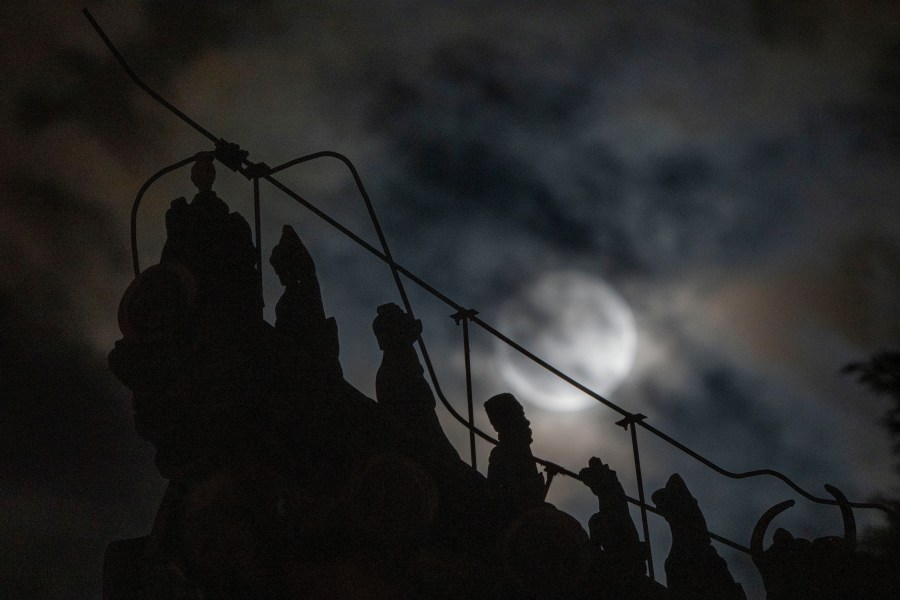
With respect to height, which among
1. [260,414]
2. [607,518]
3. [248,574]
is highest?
[607,518]

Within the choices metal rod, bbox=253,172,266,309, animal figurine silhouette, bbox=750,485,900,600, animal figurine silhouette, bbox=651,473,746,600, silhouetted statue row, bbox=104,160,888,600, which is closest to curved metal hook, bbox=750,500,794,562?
animal figurine silhouette, bbox=750,485,900,600

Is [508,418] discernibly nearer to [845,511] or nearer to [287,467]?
[287,467]

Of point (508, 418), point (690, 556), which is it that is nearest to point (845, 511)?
point (690, 556)

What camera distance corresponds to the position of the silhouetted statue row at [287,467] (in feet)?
22.1

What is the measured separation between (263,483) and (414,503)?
1.16m

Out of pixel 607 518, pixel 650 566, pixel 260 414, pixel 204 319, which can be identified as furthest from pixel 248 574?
pixel 650 566

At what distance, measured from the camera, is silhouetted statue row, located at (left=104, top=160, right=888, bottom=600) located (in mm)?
6742

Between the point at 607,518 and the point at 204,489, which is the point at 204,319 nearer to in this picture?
the point at 204,489

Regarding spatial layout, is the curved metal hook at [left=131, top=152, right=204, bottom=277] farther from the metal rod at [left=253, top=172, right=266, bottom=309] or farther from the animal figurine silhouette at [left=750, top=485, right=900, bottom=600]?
the animal figurine silhouette at [left=750, top=485, right=900, bottom=600]

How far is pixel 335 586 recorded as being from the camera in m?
7.28

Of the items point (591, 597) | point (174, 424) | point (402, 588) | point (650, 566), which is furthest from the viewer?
point (650, 566)

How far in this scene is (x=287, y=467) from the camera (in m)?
7.44

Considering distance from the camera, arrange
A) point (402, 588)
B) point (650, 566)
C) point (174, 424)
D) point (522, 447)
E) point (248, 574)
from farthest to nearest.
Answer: point (650, 566) → point (522, 447) → point (402, 588) → point (174, 424) → point (248, 574)

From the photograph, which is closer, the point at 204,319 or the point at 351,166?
the point at 204,319
